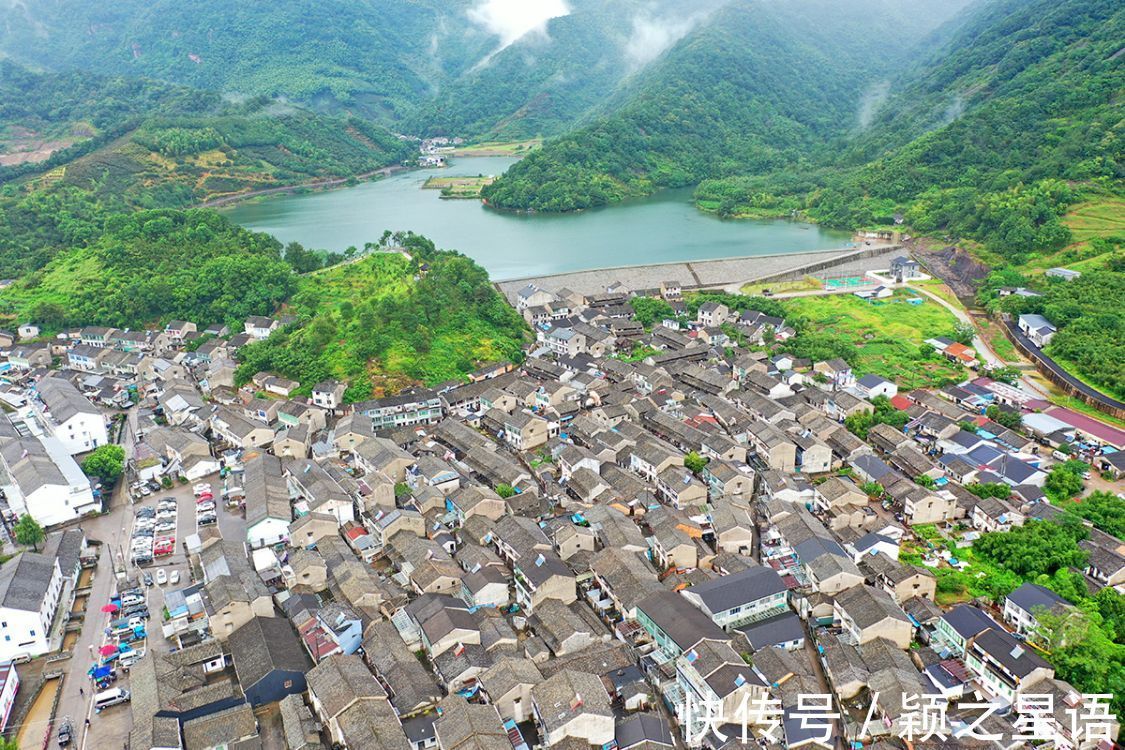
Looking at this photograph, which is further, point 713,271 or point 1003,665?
point 713,271

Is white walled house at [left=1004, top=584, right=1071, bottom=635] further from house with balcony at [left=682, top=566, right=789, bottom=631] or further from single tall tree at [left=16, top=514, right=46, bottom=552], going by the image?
single tall tree at [left=16, top=514, right=46, bottom=552]

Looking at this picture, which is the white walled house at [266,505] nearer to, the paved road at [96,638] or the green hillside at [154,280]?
the paved road at [96,638]

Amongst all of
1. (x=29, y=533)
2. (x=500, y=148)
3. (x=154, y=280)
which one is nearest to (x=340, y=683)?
(x=29, y=533)

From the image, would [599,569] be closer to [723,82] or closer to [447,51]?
[723,82]

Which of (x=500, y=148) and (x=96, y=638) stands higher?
(x=500, y=148)

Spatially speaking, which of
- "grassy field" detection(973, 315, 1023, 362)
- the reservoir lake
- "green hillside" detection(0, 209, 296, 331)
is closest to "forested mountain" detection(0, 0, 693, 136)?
the reservoir lake

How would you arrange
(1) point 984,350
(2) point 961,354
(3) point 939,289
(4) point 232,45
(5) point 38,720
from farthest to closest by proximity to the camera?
(4) point 232,45 → (3) point 939,289 → (1) point 984,350 → (2) point 961,354 → (5) point 38,720

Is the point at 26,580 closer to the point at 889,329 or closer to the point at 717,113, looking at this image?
the point at 889,329
